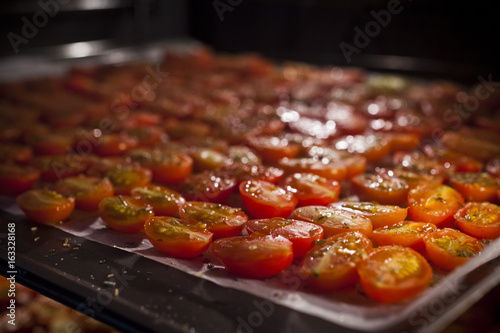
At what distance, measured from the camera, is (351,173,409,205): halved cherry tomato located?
6.43 feet

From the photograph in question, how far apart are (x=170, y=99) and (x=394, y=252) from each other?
2.09m

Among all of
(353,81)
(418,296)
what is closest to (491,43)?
(353,81)

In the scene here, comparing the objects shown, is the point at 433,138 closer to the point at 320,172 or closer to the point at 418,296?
the point at 320,172

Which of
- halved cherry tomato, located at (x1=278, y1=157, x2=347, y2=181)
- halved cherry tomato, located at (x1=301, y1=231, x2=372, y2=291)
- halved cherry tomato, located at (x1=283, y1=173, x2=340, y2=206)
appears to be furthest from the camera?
halved cherry tomato, located at (x1=278, y1=157, x2=347, y2=181)

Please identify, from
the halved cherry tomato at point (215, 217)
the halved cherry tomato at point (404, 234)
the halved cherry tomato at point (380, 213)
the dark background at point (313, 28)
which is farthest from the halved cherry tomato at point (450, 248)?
the dark background at point (313, 28)

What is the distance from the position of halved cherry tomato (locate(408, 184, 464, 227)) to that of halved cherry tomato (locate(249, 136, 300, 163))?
67 centimetres

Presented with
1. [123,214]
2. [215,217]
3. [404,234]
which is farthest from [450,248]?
[123,214]

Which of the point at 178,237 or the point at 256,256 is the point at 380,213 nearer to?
the point at 256,256

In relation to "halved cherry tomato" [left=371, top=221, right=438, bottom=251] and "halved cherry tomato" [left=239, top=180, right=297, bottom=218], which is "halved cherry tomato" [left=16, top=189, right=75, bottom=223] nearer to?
"halved cherry tomato" [left=239, top=180, right=297, bottom=218]

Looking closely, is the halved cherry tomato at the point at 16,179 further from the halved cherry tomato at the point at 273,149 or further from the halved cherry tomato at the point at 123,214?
the halved cherry tomato at the point at 273,149

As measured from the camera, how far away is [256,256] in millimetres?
1474

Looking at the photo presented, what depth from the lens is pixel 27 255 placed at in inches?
64.4

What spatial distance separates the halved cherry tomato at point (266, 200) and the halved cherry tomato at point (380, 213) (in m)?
0.17

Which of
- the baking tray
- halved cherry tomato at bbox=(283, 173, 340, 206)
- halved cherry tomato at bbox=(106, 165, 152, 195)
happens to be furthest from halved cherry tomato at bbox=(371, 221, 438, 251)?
halved cherry tomato at bbox=(106, 165, 152, 195)
